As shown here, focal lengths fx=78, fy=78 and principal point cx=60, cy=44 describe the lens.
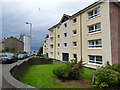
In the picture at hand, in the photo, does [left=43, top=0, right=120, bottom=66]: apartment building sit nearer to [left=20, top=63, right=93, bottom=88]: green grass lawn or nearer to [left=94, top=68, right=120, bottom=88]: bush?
[left=20, top=63, right=93, bottom=88]: green grass lawn

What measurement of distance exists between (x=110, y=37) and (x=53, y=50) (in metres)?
18.9

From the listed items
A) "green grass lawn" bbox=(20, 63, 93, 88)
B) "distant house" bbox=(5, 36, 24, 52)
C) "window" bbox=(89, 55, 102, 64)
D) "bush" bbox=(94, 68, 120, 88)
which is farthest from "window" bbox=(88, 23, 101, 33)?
"distant house" bbox=(5, 36, 24, 52)

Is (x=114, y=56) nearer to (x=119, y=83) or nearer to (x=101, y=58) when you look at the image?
(x=101, y=58)

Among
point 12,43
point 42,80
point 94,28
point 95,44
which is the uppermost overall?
point 94,28

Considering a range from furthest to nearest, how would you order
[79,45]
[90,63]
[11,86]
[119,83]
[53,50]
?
[53,50] → [79,45] → [90,63] → [119,83] → [11,86]

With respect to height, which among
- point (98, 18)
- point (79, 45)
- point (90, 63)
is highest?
point (98, 18)

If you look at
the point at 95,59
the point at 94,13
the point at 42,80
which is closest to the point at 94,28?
the point at 94,13

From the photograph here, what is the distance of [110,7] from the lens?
11.5 m

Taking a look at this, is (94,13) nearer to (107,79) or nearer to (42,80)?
(107,79)

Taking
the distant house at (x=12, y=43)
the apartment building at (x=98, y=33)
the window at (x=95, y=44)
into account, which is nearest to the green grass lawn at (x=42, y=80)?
the apartment building at (x=98, y=33)

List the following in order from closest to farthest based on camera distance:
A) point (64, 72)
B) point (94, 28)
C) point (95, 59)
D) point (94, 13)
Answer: point (64, 72) < point (95, 59) < point (94, 28) < point (94, 13)

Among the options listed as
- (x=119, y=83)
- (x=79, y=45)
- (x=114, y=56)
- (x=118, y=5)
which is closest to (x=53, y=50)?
(x=79, y=45)

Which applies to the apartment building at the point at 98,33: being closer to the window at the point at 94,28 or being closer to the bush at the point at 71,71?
the window at the point at 94,28

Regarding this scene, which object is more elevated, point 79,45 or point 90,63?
point 79,45
